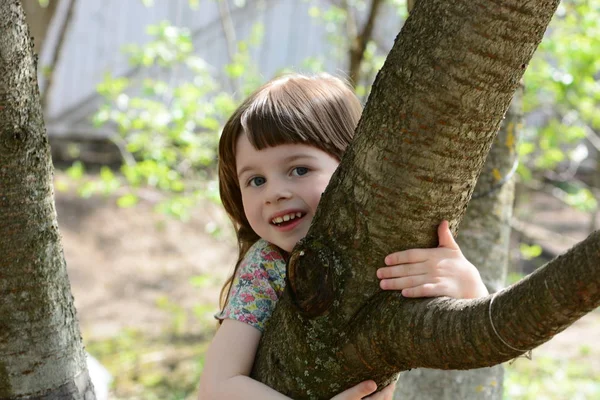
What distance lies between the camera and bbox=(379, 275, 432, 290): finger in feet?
4.19

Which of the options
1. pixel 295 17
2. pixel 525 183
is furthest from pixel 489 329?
pixel 295 17

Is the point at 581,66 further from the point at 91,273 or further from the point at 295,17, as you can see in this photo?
the point at 295,17

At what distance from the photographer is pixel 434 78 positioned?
121 centimetres

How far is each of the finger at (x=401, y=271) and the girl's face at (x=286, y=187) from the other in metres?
0.40

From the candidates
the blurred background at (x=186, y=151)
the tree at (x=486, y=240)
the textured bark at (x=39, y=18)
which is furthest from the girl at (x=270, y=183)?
the textured bark at (x=39, y=18)

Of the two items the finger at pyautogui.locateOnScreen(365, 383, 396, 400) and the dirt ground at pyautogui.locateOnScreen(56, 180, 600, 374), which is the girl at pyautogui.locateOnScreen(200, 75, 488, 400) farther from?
the dirt ground at pyautogui.locateOnScreen(56, 180, 600, 374)

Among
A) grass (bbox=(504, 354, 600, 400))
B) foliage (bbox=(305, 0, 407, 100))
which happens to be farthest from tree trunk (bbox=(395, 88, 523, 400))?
grass (bbox=(504, 354, 600, 400))

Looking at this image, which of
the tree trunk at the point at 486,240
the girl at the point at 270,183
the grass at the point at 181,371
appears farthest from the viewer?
the grass at the point at 181,371

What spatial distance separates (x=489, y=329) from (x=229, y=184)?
1.02m

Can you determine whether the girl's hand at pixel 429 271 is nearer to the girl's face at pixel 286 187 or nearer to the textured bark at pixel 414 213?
the textured bark at pixel 414 213

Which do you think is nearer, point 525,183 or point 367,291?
point 367,291

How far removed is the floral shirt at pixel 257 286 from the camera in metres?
1.65

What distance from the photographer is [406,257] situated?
1310 millimetres

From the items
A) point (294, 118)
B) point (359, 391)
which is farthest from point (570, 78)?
point (359, 391)
